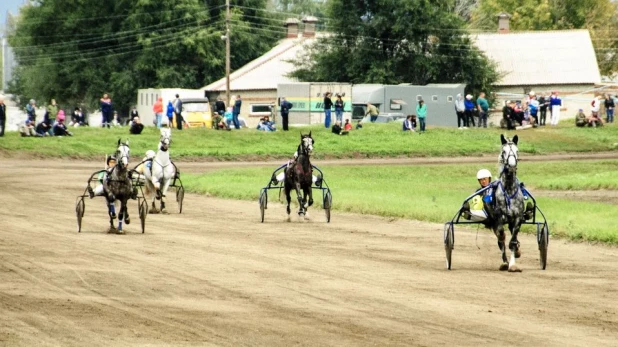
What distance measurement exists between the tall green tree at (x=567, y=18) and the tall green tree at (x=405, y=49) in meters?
26.2

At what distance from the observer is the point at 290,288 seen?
671 inches

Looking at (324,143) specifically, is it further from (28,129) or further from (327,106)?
(28,129)

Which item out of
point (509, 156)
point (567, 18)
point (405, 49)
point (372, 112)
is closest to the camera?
point (509, 156)

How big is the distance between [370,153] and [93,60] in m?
46.7

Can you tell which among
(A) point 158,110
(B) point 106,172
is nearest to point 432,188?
(B) point 106,172

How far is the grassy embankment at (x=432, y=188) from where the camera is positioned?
2742 cm

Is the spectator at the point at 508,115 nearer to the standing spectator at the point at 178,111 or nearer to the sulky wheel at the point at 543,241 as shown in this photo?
the standing spectator at the point at 178,111

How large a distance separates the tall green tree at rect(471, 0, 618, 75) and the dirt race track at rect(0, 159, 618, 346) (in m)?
85.7

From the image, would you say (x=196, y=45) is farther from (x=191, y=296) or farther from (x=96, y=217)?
(x=191, y=296)

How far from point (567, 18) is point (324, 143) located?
64390 millimetres

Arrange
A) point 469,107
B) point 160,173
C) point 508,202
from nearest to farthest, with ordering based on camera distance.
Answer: point 508,202, point 160,173, point 469,107

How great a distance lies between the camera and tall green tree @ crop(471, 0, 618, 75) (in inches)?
4353

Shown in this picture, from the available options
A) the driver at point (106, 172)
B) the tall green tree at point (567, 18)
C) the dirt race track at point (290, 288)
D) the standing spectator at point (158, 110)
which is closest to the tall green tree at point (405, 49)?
the standing spectator at point (158, 110)

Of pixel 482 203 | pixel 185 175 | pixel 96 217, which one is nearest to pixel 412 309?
pixel 482 203
